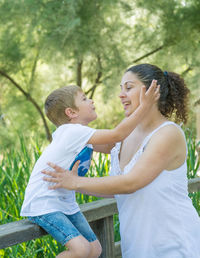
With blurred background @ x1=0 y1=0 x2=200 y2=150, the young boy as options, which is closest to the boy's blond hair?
the young boy

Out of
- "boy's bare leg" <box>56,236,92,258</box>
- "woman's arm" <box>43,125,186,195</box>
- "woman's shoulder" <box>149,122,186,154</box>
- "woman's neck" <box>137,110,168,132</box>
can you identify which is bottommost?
"boy's bare leg" <box>56,236,92,258</box>

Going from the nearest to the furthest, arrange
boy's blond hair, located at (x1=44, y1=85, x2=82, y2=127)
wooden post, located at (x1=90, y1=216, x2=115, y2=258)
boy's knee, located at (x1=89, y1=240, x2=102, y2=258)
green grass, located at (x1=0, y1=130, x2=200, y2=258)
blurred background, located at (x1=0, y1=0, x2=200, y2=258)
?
boy's knee, located at (x1=89, y1=240, x2=102, y2=258) < boy's blond hair, located at (x1=44, y1=85, x2=82, y2=127) < wooden post, located at (x1=90, y1=216, x2=115, y2=258) < green grass, located at (x1=0, y1=130, x2=200, y2=258) < blurred background, located at (x1=0, y1=0, x2=200, y2=258)

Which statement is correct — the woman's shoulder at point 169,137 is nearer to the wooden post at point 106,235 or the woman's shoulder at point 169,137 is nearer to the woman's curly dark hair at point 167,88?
the woman's curly dark hair at point 167,88

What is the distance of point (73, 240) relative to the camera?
1.64m

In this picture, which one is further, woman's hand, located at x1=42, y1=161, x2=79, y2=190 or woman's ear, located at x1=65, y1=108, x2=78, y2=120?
woman's ear, located at x1=65, y1=108, x2=78, y2=120

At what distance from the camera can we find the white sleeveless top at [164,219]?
5.33 ft

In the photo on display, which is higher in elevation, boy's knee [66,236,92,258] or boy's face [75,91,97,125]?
boy's face [75,91,97,125]

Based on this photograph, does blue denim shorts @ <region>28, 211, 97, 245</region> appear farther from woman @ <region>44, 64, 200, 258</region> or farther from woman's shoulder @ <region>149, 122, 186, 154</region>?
woman's shoulder @ <region>149, 122, 186, 154</region>

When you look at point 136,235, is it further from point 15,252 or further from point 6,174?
point 6,174

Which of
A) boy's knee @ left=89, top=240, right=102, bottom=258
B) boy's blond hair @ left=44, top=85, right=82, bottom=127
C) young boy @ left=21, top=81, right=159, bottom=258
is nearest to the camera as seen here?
young boy @ left=21, top=81, right=159, bottom=258

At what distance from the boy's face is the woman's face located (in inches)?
10.0

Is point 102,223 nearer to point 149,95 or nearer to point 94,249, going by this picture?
point 94,249

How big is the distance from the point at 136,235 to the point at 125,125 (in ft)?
1.61

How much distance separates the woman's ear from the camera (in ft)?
6.50
